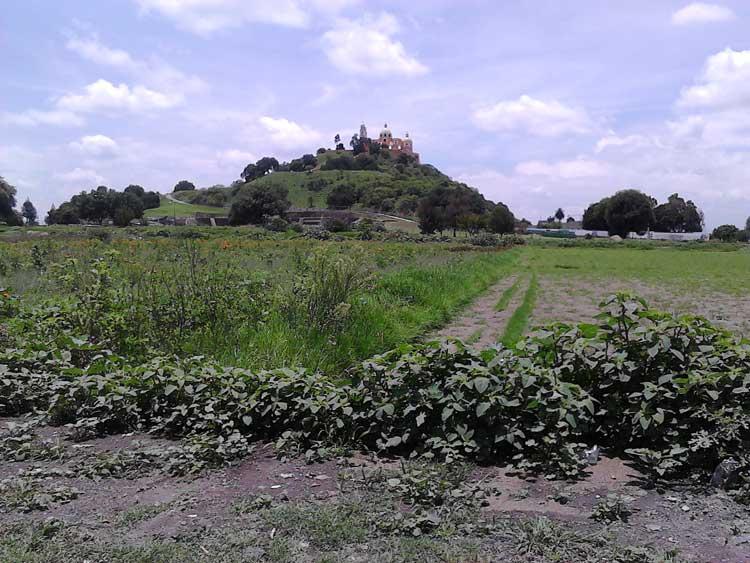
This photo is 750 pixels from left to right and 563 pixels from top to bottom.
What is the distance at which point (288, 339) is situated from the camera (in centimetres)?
692

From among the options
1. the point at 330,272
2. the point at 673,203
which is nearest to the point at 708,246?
the point at 673,203

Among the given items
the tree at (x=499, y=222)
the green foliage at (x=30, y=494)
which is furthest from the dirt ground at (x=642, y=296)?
the tree at (x=499, y=222)

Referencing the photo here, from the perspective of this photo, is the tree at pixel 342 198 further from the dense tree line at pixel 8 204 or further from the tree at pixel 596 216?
the dense tree line at pixel 8 204

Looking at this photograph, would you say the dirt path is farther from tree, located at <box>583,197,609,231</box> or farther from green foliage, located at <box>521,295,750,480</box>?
tree, located at <box>583,197,609,231</box>

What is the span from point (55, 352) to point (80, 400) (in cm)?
104

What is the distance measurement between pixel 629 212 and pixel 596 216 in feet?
40.6

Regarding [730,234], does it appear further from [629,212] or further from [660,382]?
[660,382]

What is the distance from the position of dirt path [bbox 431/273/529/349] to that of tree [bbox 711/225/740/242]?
90.1m

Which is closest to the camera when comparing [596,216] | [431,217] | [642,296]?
[642,296]

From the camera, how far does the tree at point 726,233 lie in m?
92.2

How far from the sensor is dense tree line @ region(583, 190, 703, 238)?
336ft

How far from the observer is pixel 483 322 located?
12219mm

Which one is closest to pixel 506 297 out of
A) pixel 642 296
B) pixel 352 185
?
pixel 642 296

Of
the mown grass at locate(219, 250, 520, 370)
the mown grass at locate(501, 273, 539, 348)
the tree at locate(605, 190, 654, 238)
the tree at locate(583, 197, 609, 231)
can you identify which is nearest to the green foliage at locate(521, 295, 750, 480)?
the mown grass at locate(501, 273, 539, 348)
